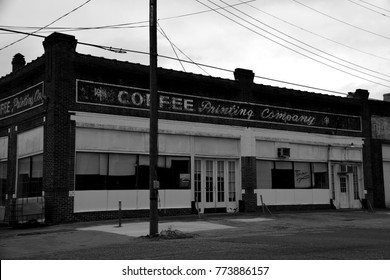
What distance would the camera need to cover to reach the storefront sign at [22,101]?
22203mm

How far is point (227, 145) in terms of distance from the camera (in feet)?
83.8

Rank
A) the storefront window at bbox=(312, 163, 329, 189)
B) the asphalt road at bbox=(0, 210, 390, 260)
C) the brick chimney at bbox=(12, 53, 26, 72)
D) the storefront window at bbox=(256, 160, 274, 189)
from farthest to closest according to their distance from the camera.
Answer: the storefront window at bbox=(312, 163, 329, 189)
the brick chimney at bbox=(12, 53, 26, 72)
the storefront window at bbox=(256, 160, 274, 189)
the asphalt road at bbox=(0, 210, 390, 260)

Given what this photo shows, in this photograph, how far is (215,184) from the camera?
82.1ft

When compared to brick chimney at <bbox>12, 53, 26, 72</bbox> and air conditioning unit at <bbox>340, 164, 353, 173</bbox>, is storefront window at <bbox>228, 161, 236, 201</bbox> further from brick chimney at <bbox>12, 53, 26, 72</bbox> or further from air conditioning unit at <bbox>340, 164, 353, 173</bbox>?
brick chimney at <bbox>12, 53, 26, 72</bbox>

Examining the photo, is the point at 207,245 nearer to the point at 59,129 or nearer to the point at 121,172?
the point at 121,172

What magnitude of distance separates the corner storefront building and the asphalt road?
2.62 meters

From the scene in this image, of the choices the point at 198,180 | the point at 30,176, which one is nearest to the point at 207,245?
the point at 198,180

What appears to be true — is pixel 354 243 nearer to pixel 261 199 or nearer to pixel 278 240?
pixel 278 240

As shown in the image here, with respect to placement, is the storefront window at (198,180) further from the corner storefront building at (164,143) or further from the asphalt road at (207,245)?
the asphalt road at (207,245)

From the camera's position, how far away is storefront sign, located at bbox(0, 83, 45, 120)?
2220 cm

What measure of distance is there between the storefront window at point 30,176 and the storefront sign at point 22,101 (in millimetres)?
2520

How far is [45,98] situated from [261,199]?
11.9 meters

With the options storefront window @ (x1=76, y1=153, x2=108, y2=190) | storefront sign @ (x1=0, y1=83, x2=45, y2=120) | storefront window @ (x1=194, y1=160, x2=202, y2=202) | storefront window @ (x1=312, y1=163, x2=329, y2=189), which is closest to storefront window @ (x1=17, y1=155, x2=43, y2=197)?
storefront window @ (x1=76, y1=153, x2=108, y2=190)
